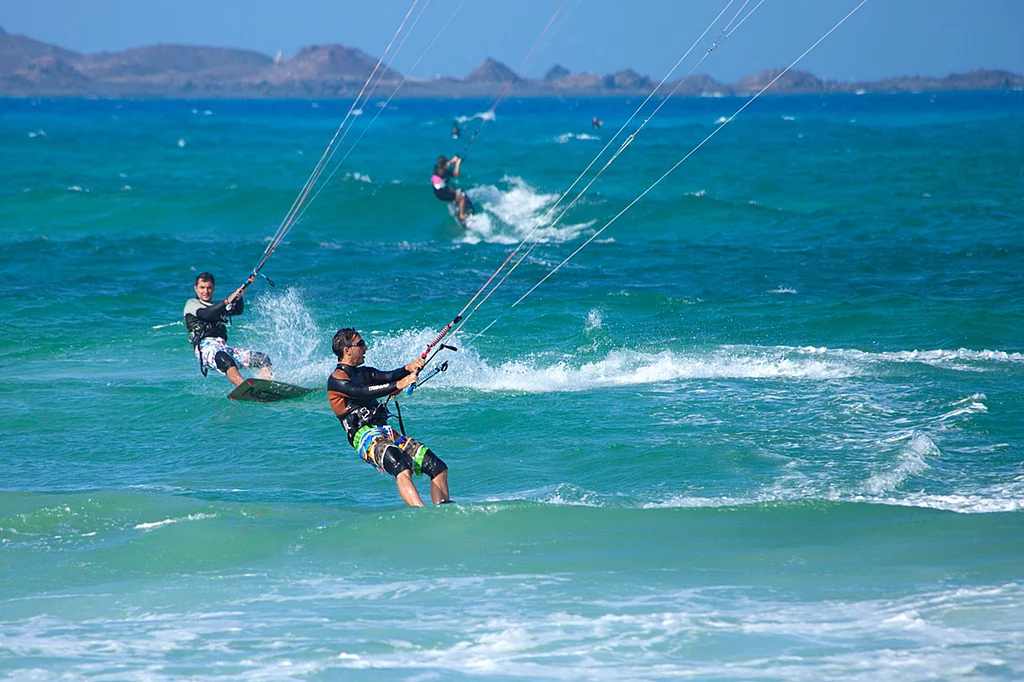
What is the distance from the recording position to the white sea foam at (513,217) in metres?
25.8

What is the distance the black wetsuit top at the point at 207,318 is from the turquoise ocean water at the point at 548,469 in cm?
69

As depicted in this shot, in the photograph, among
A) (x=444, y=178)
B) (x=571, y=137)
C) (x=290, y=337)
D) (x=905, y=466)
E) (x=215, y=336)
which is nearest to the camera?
(x=905, y=466)

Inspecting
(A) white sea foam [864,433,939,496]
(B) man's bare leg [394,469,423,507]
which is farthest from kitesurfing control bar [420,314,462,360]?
(A) white sea foam [864,433,939,496]

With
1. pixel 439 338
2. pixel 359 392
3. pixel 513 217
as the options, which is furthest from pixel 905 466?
pixel 513 217

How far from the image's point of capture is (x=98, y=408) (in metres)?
11.7

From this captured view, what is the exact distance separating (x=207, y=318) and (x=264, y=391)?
0.98 meters

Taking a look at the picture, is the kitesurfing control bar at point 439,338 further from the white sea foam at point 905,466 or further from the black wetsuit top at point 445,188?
the black wetsuit top at point 445,188

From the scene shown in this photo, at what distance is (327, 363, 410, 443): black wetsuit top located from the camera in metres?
7.65

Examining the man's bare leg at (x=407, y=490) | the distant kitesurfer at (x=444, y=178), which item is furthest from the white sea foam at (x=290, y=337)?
the distant kitesurfer at (x=444, y=178)

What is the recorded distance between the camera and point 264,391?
38.5ft

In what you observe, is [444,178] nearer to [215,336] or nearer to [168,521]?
[215,336]

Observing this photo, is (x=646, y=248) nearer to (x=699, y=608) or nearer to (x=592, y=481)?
(x=592, y=481)

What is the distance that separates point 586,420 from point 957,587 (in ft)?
15.7

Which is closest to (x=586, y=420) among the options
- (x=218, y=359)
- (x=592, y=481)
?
(x=592, y=481)
